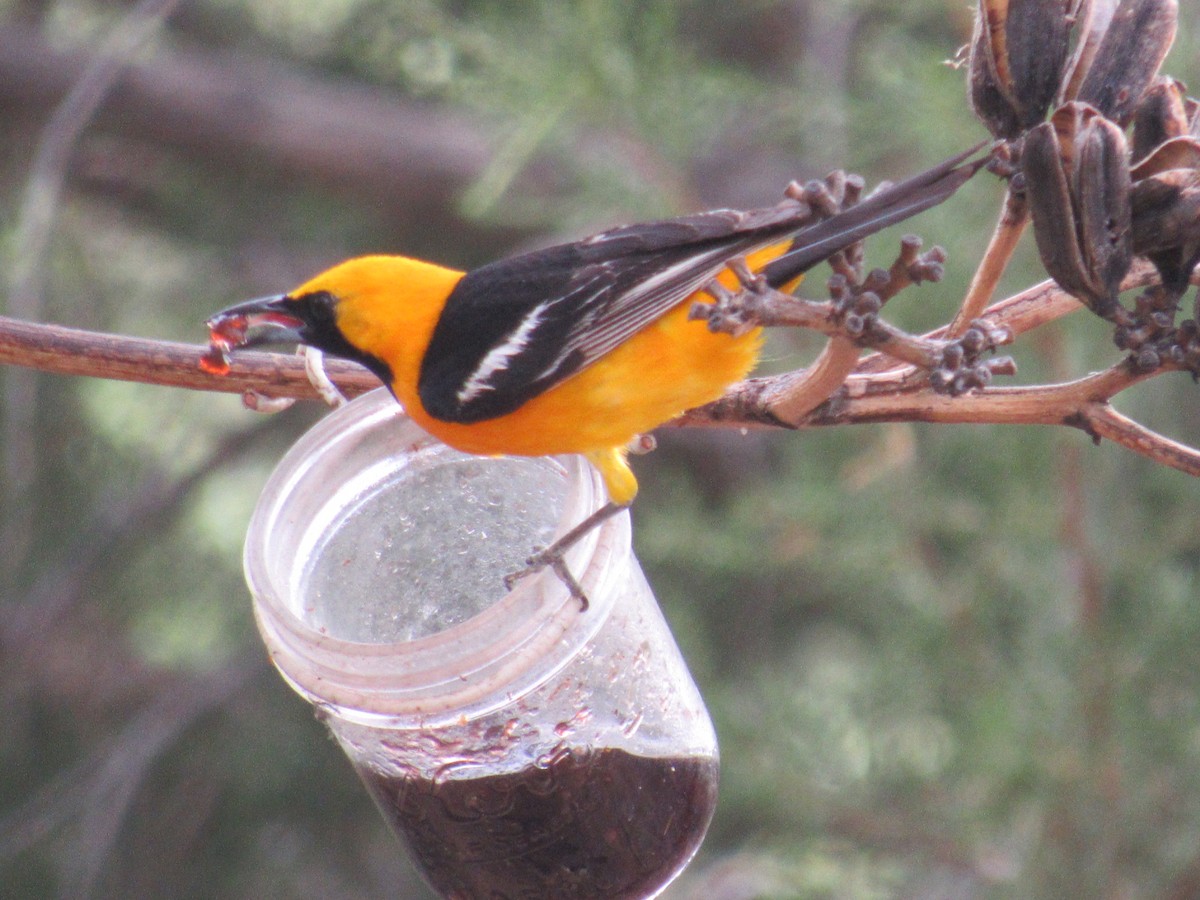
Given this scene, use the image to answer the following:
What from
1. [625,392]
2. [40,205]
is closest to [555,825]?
[625,392]

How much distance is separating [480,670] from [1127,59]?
1202mm

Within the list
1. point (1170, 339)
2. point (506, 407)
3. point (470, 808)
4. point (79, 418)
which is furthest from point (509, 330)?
point (79, 418)

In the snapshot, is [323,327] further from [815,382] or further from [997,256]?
[997,256]

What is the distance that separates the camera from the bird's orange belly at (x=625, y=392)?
2486 millimetres

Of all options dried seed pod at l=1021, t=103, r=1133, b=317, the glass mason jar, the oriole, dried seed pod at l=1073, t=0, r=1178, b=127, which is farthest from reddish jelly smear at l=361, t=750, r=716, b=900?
dried seed pod at l=1073, t=0, r=1178, b=127

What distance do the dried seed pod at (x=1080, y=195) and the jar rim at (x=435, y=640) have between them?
90cm

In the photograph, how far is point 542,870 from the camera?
228 cm

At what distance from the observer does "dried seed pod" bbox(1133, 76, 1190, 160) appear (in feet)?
5.32

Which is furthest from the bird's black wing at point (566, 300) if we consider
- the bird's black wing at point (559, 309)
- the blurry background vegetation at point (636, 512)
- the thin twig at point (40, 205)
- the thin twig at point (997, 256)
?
the thin twig at point (40, 205)

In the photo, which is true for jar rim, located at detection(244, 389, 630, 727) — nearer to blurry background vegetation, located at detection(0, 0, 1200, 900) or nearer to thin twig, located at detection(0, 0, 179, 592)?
blurry background vegetation, located at detection(0, 0, 1200, 900)

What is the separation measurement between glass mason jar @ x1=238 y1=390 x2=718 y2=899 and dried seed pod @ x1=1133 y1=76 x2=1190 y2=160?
3.34 ft

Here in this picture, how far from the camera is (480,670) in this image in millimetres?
1966

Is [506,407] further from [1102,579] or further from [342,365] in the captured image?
[1102,579]

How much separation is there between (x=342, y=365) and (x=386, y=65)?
3.54 meters
